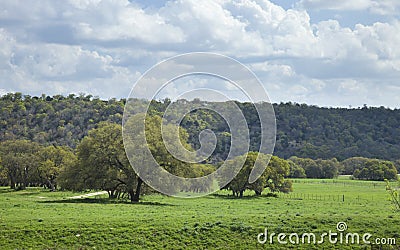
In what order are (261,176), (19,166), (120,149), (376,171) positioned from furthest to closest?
(376,171)
(19,166)
(261,176)
(120,149)

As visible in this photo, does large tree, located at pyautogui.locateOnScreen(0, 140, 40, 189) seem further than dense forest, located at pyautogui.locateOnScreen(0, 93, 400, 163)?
No

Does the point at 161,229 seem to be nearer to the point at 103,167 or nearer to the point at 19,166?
the point at 103,167

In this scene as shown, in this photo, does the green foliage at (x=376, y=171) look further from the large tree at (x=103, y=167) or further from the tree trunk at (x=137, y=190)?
the large tree at (x=103, y=167)

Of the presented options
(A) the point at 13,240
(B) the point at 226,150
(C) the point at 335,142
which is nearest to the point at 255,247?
(A) the point at 13,240

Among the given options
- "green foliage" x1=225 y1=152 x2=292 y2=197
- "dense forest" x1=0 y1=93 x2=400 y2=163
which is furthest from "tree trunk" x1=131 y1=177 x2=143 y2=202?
"dense forest" x1=0 y1=93 x2=400 y2=163

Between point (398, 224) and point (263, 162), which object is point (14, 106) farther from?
point (398, 224)

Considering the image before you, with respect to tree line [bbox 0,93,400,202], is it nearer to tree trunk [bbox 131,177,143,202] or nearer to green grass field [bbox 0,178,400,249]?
tree trunk [bbox 131,177,143,202]

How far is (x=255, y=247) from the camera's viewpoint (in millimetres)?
29422

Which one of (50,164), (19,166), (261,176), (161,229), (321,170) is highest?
(321,170)

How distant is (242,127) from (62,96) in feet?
464

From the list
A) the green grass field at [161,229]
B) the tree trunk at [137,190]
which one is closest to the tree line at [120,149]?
the tree trunk at [137,190]

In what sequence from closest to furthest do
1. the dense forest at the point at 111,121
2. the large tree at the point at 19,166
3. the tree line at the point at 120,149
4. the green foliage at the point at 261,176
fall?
the tree line at the point at 120,149, the green foliage at the point at 261,176, the large tree at the point at 19,166, the dense forest at the point at 111,121

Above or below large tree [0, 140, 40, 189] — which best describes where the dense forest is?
above

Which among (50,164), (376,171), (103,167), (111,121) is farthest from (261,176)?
(111,121)
